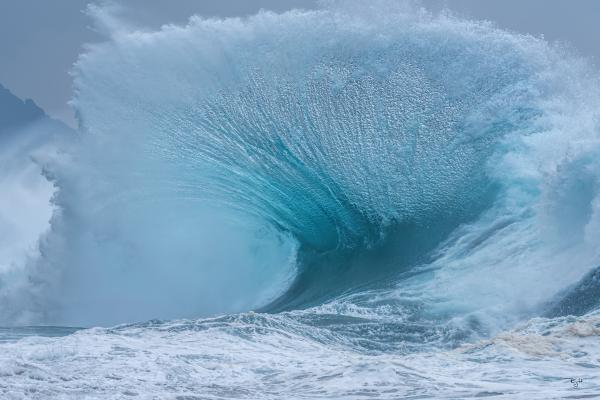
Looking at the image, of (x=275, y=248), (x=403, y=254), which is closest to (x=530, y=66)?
(x=403, y=254)

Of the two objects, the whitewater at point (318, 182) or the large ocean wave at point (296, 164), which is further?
the large ocean wave at point (296, 164)

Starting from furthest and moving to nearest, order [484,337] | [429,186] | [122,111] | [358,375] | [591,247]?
[122,111]
[429,186]
[591,247]
[484,337]
[358,375]

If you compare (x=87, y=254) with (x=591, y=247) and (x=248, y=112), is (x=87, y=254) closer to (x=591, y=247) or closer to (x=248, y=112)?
(x=248, y=112)

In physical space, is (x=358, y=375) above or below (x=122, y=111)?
below

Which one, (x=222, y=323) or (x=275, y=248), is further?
(x=275, y=248)

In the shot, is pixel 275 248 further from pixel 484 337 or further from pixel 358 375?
pixel 358 375

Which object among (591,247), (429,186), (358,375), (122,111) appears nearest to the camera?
(358,375)

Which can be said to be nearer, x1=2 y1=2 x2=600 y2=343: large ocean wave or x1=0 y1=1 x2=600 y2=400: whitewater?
x1=0 y1=1 x2=600 y2=400: whitewater

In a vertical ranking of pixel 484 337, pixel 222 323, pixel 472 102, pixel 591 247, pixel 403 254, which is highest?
pixel 472 102
